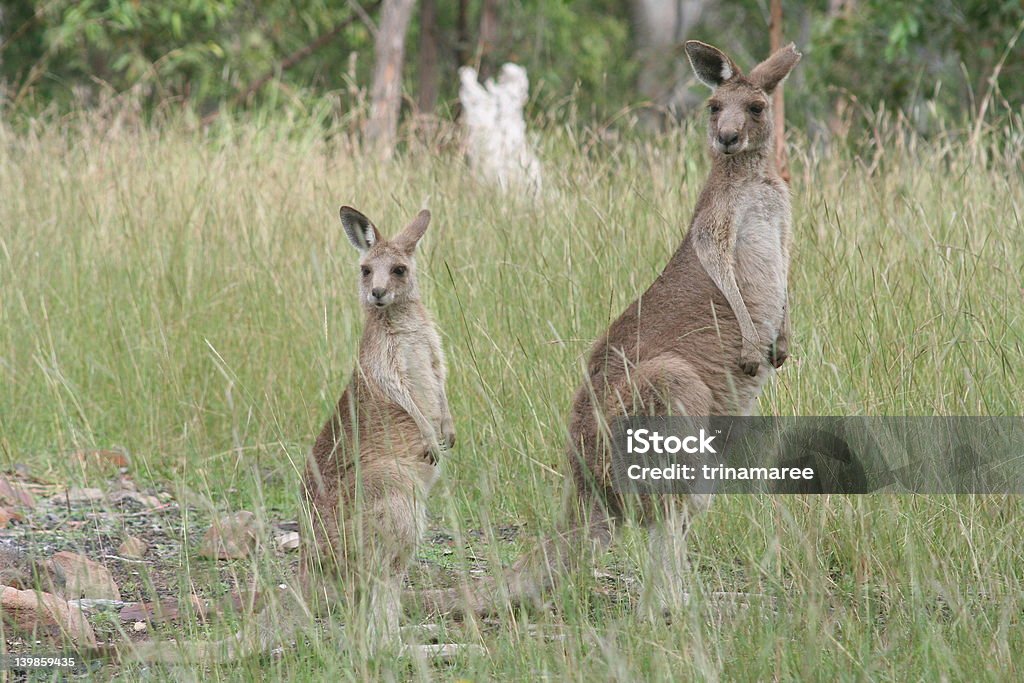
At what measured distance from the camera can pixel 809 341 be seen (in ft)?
15.6

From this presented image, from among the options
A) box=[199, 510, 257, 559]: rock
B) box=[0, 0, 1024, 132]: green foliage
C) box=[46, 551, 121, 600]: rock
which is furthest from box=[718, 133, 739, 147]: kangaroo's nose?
box=[0, 0, 1024, 132]: green foliage

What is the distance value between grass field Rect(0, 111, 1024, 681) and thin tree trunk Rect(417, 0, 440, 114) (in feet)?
23.8

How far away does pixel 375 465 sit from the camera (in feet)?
11.9

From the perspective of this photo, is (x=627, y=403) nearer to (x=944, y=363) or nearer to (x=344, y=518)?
(x=344, y=518)

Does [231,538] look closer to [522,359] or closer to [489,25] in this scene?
[522,359]

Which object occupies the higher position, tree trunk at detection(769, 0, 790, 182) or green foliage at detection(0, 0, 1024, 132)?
green foliage at detection(0, 0, 1024, 132)

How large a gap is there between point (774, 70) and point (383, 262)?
1.33 meters

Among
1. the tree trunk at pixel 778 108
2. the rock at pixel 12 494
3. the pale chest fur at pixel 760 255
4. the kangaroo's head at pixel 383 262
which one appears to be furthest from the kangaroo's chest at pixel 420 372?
the tree trunk at pixel 778 108

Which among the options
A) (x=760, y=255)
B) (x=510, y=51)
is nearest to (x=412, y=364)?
(x=760, y=255)

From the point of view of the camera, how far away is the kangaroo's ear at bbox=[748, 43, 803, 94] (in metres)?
3.83

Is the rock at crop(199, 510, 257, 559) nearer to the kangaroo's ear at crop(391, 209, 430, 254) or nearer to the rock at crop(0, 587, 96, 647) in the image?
the rock at crop(0, 587, 96, 647)

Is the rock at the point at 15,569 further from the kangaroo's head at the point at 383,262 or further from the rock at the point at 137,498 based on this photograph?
the kangaroo's head at the point at 383,262

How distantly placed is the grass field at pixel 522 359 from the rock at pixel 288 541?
240mm

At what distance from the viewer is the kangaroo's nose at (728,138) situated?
12.3 feet
